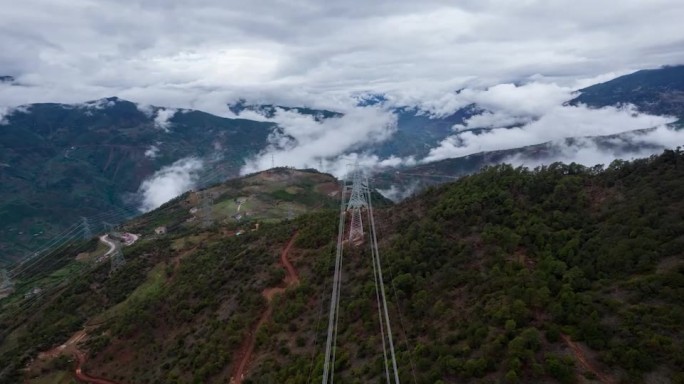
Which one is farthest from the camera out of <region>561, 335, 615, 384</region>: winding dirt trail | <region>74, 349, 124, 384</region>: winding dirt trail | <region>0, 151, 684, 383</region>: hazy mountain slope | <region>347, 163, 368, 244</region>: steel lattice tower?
<region>347, 163, 368, 244</region>: steel lattice tower

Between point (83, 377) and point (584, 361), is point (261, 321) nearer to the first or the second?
point (83, 377)

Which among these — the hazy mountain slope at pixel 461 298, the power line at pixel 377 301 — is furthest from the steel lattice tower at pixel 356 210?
the hazy mountain slope at pixel 461 298

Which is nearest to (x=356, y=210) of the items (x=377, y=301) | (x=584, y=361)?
(x=377, y=301)

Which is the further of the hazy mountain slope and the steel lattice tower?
the steel lattice tower

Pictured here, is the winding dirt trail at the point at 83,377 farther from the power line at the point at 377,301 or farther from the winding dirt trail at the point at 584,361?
the winding dirt trail at the point at 584,361

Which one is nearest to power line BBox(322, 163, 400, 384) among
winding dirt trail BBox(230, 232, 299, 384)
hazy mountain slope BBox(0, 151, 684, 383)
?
hazy mountain slope BBox(0, 151, 684, 383)

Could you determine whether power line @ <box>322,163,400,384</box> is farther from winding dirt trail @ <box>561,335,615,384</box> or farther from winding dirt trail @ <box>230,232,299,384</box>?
winding dirt trail @ <box>561,335,615,384</box>
